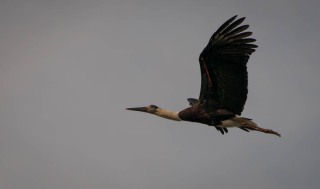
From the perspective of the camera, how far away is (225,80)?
35.1 meters

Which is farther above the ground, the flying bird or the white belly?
the flying bird

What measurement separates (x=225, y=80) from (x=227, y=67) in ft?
1.75

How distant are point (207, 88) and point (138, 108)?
168 inches

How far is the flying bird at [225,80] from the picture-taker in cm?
3450

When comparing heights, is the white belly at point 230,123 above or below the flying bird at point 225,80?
below

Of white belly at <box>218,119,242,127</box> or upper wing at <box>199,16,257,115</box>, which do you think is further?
A: white belly at <box>218,119,242,127</box>

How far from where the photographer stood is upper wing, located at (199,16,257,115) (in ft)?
113

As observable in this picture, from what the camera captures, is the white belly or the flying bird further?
the white belly

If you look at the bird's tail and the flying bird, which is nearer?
the flying bird

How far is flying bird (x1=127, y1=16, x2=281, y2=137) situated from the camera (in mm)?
34500

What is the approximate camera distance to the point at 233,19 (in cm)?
3419

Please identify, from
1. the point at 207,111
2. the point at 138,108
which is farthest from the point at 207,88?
the point at 138,108

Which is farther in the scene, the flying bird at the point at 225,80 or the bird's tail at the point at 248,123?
the bird's tail at the point at 248,123

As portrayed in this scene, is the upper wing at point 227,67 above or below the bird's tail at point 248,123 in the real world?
above
